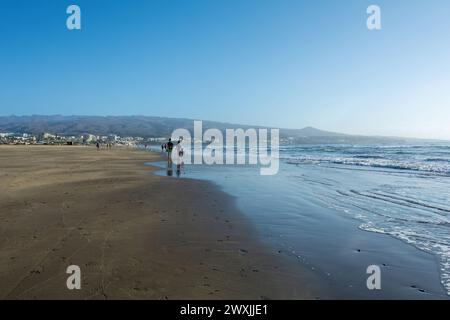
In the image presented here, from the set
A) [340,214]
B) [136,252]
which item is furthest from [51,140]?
[136,252]

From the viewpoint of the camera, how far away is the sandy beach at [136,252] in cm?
476

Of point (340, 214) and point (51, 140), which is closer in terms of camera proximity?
point (340, 214)

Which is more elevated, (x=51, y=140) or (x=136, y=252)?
(x=51, y=140)

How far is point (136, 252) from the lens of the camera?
6336 millimetres

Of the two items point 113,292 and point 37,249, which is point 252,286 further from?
point 37,249

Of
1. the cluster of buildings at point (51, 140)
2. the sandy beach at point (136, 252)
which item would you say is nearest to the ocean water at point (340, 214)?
the sandy beach at point (136, 252)

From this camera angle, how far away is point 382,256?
640 centimetres

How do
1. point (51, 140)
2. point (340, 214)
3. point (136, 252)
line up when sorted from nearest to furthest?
point (136, 252)
point (340, 214)
point (51, 140)

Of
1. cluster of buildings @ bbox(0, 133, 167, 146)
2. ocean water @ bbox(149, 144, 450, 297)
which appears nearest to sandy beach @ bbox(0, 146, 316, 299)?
ocean water @ bbox(149, 144, 450, 297)

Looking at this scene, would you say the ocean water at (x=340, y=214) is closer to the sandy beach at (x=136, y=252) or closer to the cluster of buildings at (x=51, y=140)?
the sandy beach at (x=136, y=252)

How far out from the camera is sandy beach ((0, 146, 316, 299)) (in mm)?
4762

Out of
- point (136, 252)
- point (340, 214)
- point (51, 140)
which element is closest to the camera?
point (136, 252)

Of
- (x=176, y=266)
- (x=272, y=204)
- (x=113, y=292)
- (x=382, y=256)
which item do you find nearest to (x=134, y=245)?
(x=176, y=266)

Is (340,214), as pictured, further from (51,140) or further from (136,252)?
(51,140)
